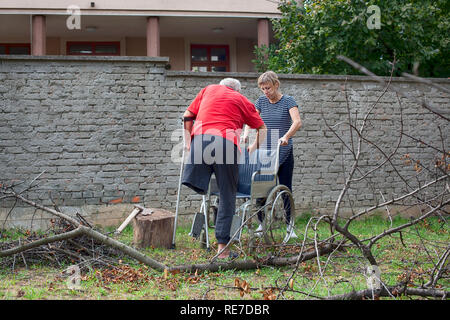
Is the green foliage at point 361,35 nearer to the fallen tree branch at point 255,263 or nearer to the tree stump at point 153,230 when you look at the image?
the tree stump at point 153,230

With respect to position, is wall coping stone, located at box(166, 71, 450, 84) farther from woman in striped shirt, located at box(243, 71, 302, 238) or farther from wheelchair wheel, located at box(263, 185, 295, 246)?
wheelchair wheel, located at box(263, 185, 295, 246)

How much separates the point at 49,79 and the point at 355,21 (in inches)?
188

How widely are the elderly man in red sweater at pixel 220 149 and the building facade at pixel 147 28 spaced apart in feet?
28.7

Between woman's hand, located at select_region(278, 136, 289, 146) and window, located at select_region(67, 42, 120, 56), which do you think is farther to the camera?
window, located at select_region(67, 42, 120, 56)

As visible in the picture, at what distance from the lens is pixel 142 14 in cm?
1353

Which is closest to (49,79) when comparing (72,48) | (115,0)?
(115,0)

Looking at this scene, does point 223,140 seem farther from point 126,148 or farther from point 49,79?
point 49,79

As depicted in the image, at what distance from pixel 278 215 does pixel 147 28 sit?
30.3ft

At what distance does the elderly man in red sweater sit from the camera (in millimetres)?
4988

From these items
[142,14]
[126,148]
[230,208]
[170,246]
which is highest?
[142,14]

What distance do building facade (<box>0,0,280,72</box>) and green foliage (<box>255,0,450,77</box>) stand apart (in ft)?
14.1

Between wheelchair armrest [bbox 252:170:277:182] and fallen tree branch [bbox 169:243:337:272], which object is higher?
wheelchair armrest [bbox 252:170:277:182]

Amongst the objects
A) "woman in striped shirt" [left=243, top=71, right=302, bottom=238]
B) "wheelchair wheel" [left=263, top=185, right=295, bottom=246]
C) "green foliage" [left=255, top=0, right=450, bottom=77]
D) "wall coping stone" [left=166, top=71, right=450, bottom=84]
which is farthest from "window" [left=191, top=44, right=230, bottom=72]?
"wheelchair wheel" [left=263, top=185, right=295, bottom=246]

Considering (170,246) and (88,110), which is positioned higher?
(88,110)
